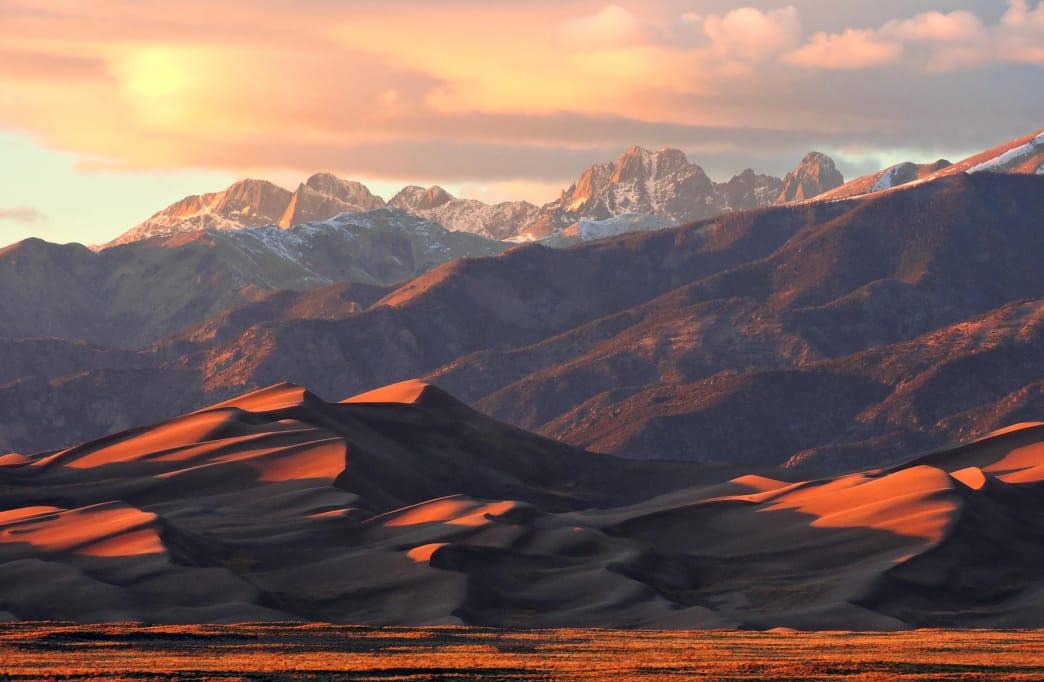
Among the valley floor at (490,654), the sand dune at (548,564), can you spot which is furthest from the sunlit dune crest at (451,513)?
the valley floor at (490,654)

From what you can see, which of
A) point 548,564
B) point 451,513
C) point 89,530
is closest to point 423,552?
point 548,564

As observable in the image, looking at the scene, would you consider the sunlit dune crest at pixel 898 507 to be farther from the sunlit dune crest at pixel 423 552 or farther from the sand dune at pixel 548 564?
the sunlit dune crest at pixel 423 552

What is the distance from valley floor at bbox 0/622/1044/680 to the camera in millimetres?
80438

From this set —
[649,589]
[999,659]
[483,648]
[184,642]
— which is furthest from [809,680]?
[649,589]

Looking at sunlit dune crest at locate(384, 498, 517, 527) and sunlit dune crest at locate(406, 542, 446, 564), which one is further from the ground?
sunlit dune crest at locate(406, 542, 446, 564)

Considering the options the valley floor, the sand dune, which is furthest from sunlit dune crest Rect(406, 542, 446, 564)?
the valley floor

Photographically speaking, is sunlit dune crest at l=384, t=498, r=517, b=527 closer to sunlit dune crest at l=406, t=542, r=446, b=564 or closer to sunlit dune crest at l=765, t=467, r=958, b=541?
sunlit dune crest at l=406, t=542, r=446, b=564

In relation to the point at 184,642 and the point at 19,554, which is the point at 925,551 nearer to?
the point at 19,554

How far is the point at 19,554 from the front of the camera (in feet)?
536

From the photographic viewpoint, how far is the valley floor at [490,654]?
8044cm

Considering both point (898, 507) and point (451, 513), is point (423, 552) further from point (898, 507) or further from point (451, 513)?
point (898, 507)

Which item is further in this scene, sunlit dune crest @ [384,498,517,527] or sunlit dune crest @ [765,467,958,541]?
sunlit dune crest @ [384,498,517,527]

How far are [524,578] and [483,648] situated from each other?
59.0 metres

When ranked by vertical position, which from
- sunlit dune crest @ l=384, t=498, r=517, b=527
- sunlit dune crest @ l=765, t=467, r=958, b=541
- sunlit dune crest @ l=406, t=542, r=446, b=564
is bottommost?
sunlit dune crest @ l=765, t=467, r=958, b=541
